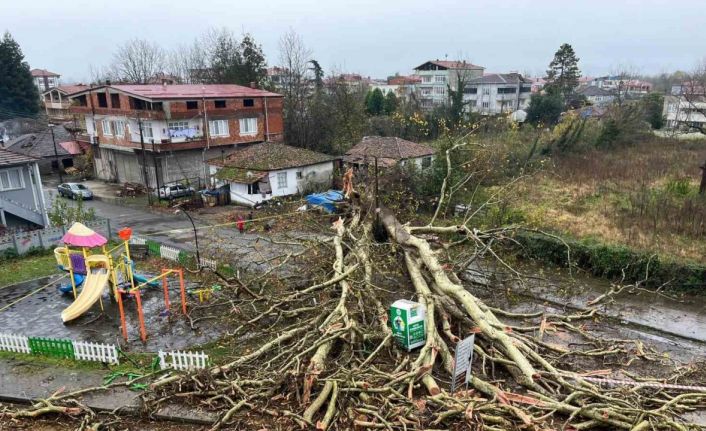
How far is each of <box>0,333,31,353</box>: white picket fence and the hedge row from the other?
12607 mm

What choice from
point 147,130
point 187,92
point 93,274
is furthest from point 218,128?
point 93,274

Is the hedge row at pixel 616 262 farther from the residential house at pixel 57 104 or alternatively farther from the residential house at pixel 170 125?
the residential house at pixel 57 104

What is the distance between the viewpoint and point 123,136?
30469mm

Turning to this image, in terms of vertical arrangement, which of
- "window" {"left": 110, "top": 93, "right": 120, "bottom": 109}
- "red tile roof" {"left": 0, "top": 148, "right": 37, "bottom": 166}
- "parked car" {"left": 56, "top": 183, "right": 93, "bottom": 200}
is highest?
"window" {"left": 110, "top": 93, "right": 120, "bottom": 109}

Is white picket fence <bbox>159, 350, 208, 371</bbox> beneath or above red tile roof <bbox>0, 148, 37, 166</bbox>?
beneath

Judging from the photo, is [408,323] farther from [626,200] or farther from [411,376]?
[626,200]

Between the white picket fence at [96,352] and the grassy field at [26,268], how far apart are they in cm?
751

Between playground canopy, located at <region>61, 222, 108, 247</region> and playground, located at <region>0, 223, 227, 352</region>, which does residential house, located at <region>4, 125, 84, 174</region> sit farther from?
playground canopy, located at <region>61, 222, 108, 247</region>

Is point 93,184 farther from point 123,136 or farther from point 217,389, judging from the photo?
point 217,389

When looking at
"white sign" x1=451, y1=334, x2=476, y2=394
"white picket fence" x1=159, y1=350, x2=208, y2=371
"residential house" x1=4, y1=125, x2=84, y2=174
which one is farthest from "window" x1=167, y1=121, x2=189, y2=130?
"white sign" x1=451, y1=334, x2=476, y2=394

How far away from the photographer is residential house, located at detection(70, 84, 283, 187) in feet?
92.5

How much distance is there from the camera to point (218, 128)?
30.5 m

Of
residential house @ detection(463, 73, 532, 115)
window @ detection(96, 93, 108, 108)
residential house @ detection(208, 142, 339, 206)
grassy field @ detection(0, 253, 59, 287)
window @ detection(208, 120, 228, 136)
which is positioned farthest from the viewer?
residential house @ detection(463, 73, 532, 115)

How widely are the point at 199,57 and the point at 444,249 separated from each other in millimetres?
53119
